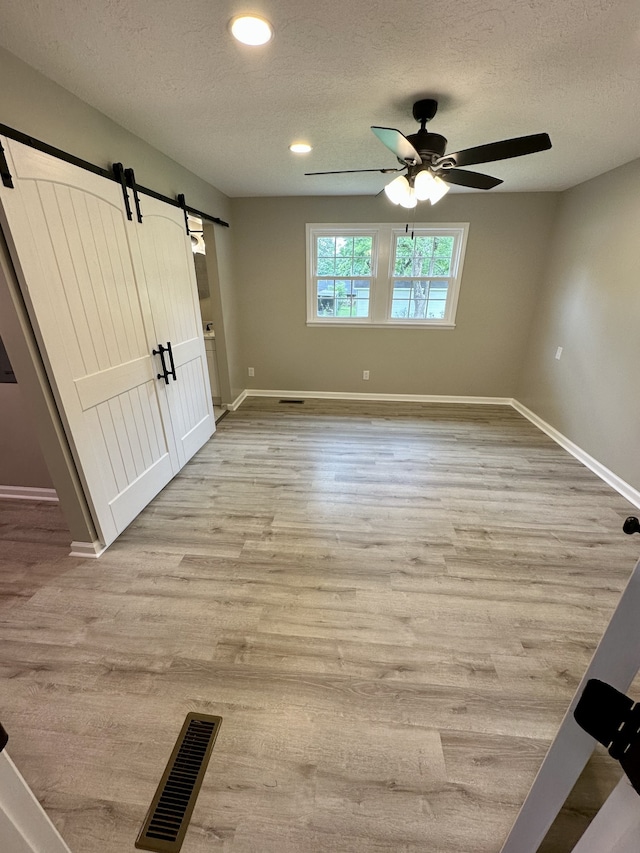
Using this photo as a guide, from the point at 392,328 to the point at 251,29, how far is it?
3504 millimetres

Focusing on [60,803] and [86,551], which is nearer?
[60,803]

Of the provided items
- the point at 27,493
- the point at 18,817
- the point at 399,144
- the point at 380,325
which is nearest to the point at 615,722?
the point at 18,817

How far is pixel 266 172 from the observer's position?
10.5 ft

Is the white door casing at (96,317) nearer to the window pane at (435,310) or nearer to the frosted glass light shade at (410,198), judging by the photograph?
the frosted glass light shade at (410,198)

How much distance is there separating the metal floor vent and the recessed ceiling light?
2.70 metres

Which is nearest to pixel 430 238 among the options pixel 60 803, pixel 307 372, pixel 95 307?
pixel 307 372

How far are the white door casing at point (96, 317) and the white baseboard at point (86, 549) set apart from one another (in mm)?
66

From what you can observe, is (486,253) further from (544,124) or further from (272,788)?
(272,788)

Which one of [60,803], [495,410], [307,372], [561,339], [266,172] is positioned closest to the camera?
[60,803]

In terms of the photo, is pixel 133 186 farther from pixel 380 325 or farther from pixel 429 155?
pixel 380 325

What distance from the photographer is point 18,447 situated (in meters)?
2.52

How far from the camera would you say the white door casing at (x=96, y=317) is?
1639 millimetres

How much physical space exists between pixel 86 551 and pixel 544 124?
13.0 ft

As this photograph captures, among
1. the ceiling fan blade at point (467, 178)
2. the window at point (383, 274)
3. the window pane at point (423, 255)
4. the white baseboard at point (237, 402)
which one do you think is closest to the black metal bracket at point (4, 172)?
the ceiling fan blade at point (467, 178)
